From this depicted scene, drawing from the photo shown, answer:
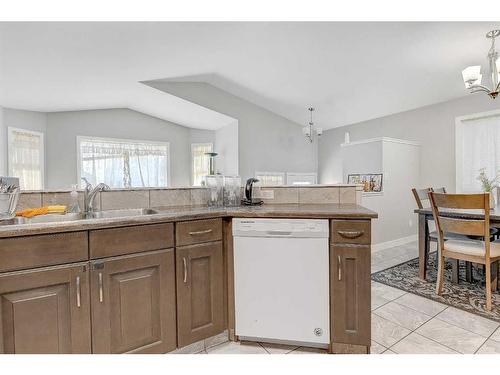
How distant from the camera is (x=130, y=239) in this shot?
1330 mm

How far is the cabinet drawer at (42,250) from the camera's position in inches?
42.4

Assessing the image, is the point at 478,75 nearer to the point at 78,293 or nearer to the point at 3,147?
the point at 78,293

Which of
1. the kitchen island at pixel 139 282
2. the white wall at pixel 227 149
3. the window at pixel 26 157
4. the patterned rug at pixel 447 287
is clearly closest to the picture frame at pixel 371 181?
the patterned rug at pixel 447 287

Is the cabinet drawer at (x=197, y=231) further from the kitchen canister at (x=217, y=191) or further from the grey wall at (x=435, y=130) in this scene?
the grey wall at (x=435, y=130)

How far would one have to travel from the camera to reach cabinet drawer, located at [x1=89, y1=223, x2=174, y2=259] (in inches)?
49.1

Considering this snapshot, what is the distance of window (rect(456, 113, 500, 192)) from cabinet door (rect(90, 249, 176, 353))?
208 inches

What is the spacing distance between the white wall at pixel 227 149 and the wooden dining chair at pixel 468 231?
3856mm

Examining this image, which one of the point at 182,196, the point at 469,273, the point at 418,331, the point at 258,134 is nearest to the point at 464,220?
the point at 469,273

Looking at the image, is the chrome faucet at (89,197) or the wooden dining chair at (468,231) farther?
the wooden dining chair at (468,231)

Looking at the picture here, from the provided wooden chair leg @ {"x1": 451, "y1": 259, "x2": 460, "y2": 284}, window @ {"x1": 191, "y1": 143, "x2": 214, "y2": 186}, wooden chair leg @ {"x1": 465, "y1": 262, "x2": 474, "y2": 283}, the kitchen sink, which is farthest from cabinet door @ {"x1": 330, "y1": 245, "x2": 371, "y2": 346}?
window @ {"x1": 191, "y1": 143, "x2": 214, "y2": 186}

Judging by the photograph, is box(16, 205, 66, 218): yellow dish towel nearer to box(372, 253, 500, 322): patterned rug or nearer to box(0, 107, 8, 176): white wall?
Answer: box(372, 253, 500, 322): patterned rug

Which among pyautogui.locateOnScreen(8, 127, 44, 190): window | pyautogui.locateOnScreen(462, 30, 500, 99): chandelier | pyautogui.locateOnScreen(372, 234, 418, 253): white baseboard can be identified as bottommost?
pyautogui.locateOnScreen(372, 234, 418, 253): white baseboard
